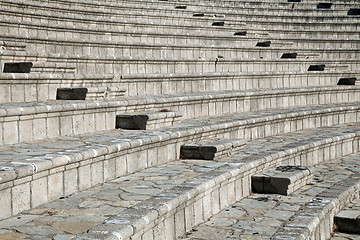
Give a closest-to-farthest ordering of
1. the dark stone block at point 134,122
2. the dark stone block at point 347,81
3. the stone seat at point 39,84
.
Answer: the stone seat at point 39,84, the dark stone block at point 134,122, the dark stone block at point 347,81

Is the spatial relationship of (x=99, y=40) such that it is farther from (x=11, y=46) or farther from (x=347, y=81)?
(x=347, y=81)

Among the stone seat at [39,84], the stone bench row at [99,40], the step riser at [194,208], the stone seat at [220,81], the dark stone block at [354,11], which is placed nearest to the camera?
the step riser at [194,208]

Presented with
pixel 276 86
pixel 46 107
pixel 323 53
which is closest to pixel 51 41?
pixel 46 107

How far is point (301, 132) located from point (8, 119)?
6.95 metres

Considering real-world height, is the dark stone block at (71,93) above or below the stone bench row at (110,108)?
above

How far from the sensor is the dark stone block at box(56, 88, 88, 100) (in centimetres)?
880

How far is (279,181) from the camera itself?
24.8 ft

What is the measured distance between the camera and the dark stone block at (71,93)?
880 centimetres

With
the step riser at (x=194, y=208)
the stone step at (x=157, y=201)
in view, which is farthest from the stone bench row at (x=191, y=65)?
the step riser at (x=194, y=208)

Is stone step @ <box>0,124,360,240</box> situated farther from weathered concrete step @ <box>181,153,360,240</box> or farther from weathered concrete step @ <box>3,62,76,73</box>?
weathered concrete step @ <box>3,62,76,73</box>

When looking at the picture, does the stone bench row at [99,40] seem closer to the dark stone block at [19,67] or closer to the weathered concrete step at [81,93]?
the dark stone block at [19,67]

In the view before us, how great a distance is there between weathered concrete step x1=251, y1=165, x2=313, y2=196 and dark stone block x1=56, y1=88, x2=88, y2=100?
2982 millimetres

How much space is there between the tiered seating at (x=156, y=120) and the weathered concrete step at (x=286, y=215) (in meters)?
0.04

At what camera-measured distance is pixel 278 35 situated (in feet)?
62.8
